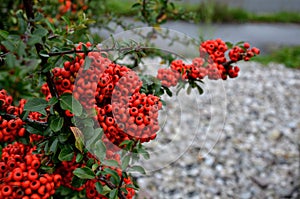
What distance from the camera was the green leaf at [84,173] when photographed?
1.02 meters

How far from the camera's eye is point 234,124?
387 cm

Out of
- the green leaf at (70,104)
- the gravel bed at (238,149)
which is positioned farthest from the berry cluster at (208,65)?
the gravel bed at (238,149)

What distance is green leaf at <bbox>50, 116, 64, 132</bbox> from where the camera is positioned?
104 centimetres

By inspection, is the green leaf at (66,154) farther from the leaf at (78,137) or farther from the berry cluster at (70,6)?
the berry cluster at (70,6)

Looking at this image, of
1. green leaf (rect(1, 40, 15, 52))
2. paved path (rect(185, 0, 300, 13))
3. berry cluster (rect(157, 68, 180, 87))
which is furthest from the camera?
paved path (rect(185, 0, 300, 13))

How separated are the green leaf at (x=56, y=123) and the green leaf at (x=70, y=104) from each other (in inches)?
2.3

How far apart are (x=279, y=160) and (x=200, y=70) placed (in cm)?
230

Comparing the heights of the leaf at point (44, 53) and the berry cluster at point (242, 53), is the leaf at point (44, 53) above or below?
above

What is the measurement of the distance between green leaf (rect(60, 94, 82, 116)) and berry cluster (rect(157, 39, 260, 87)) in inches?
13.3

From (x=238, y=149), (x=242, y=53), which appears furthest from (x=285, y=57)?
(x=242, y=53)

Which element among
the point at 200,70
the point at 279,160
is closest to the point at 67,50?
the point at 200,70

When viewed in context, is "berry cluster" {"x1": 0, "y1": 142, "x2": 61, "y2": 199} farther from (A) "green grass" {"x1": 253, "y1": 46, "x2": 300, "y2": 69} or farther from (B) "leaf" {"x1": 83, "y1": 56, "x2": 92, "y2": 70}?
(A) "green grass" {"x1": 253, "y1": 46, "x2": 300, "y2": 69}

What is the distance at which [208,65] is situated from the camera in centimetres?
130

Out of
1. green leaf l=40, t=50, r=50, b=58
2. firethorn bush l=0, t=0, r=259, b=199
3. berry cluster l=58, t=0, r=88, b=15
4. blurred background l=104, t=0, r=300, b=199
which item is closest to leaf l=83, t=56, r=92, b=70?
firethorn bush l=0, t=0, r=259, b=199
